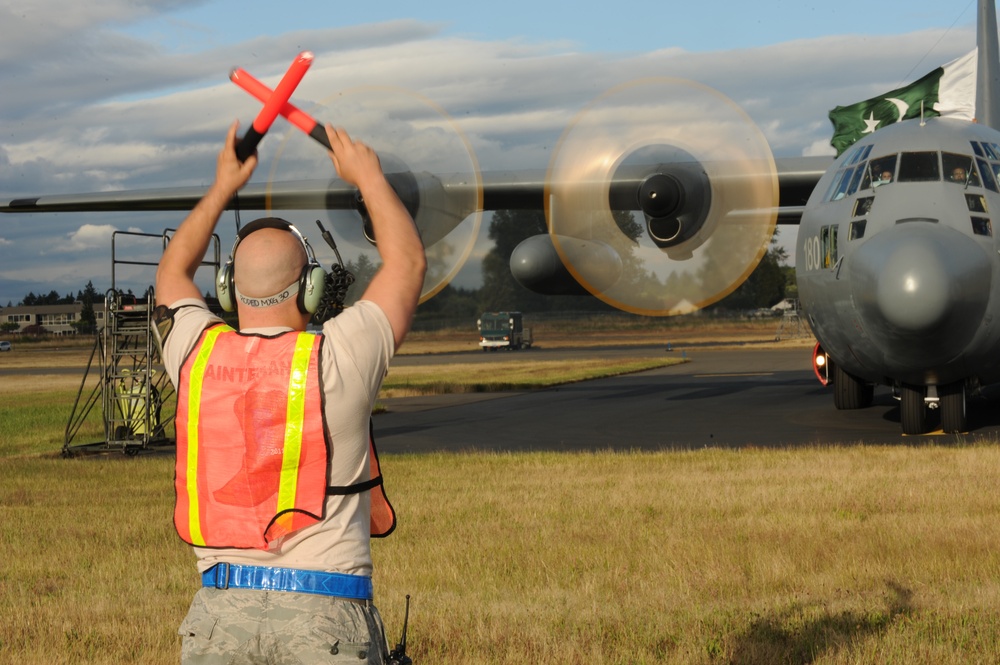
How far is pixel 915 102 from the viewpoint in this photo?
65.3ft

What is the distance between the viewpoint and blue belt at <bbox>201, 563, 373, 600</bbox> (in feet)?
8.98

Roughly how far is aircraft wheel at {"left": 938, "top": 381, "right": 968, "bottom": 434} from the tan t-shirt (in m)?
11.6

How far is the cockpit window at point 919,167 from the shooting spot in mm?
12195

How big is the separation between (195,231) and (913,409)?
38.7 ft

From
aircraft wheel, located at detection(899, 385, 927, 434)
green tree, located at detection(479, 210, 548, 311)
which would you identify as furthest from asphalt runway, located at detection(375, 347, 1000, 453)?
green tree, located at detection(479, 210, 548, 311)

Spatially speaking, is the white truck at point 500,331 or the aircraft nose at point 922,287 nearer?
the aircraft nose at point 922,287

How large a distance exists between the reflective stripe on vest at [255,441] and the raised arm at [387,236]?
0.21 m

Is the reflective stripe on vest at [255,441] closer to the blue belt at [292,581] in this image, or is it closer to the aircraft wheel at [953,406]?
the blue belt at [292,581]

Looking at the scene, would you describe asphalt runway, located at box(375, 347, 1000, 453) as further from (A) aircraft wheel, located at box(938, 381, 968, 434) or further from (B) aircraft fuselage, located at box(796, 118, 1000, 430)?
(B) aircraft fuselage, located at box(796, 118, 1000, 430)

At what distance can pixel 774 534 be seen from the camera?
7730mm

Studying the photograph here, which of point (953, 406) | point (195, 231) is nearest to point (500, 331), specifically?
point (953, 406)

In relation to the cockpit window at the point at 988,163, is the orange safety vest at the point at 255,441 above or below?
below

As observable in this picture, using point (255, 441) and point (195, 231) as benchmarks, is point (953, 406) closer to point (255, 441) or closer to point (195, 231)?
point (195, 231)

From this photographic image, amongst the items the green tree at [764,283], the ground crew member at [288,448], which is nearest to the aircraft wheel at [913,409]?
the ground crew member at [288,448]
